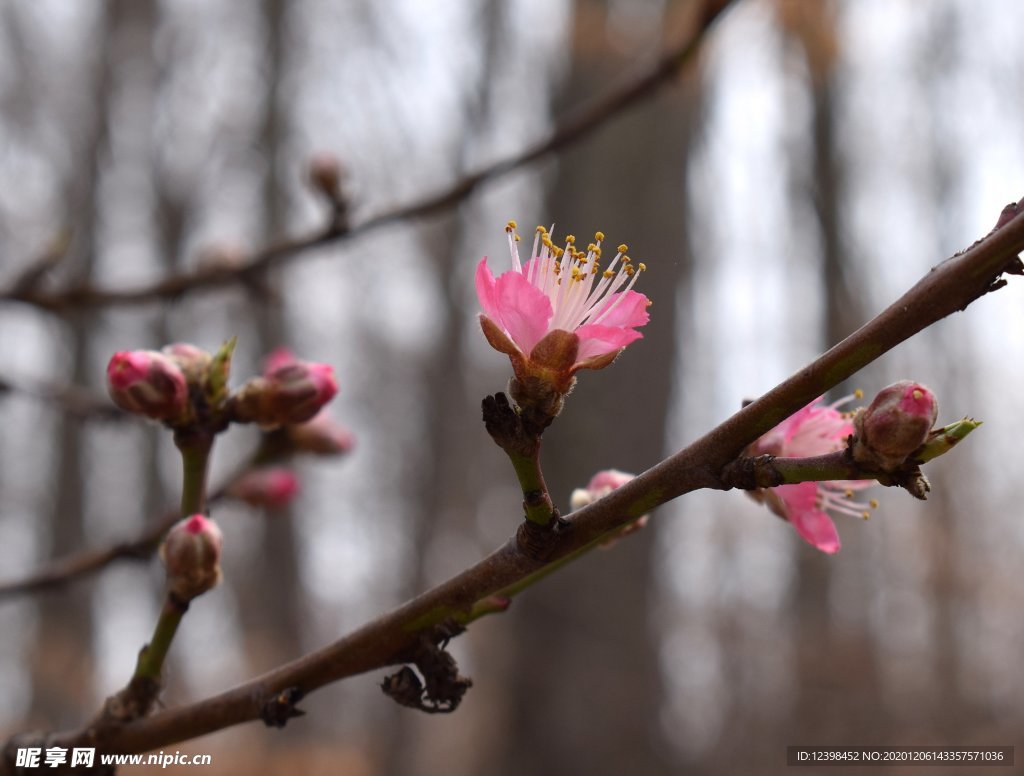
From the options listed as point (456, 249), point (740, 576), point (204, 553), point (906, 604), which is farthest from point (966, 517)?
point (204, 553)

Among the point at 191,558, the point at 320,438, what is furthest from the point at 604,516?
the point at 320,438

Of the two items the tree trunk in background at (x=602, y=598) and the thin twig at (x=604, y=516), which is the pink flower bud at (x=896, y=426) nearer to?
the thin twig at (x=604, y=516)

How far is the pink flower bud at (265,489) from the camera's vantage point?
5.12 feet

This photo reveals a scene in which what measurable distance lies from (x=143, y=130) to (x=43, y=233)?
4.32ft

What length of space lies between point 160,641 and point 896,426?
71 cm

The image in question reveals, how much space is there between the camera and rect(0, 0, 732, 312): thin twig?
1.62 m

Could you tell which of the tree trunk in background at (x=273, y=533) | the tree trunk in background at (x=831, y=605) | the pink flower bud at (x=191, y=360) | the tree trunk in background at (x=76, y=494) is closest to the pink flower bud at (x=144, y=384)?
the pink flower bud at (x=191, y=360)

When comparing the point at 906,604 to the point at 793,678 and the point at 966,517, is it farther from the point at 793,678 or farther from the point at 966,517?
the point at 793,678

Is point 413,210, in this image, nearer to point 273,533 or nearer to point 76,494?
point 273,533

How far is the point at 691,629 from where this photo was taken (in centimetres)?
873

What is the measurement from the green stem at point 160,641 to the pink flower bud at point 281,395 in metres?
0.23

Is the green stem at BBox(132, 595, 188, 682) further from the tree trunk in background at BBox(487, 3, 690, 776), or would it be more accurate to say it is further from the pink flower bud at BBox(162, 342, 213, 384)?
the tree trunk in background at BBox(487, 3, 690, 776)

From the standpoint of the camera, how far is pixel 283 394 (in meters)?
1.12

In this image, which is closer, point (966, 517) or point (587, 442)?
point (587, 442)
